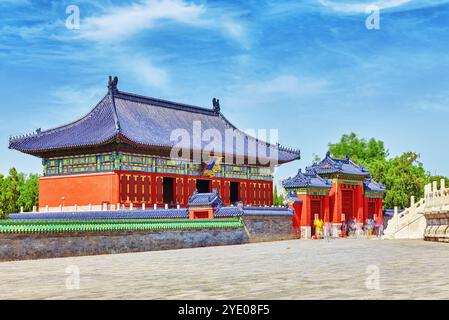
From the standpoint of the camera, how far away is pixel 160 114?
46719 millimetres

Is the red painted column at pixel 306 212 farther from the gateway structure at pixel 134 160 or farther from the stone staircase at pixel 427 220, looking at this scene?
the gateway structure at pixel 134 160

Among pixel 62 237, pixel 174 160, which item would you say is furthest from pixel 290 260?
pixel 174 160

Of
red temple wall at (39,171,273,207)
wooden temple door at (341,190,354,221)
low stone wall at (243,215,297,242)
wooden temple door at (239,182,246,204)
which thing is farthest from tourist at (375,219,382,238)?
red temple wall at (39,171,273,207)

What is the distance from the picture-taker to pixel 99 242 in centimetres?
2428

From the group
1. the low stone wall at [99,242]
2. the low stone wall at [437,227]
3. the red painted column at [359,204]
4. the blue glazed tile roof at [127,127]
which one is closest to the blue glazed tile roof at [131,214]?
the low stone wall at [99,242]

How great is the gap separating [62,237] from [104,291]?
11.9 metres

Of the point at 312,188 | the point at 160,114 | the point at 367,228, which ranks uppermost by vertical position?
the point at 160,114

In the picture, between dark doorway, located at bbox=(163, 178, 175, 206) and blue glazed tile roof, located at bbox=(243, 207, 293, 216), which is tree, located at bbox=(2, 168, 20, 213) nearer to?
dark doorway, located at bbox=(163, 178, 175, 206)

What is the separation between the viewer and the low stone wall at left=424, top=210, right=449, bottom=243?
28797mm

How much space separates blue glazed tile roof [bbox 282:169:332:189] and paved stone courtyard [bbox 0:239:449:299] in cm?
1752

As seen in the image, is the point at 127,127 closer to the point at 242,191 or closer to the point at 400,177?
the point at 242,191

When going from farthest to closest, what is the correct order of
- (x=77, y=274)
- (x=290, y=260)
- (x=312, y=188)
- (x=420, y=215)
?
(x=312, y=188)
(x=420, y=215)
(x=290, y=260)
(x=77, y=274)
